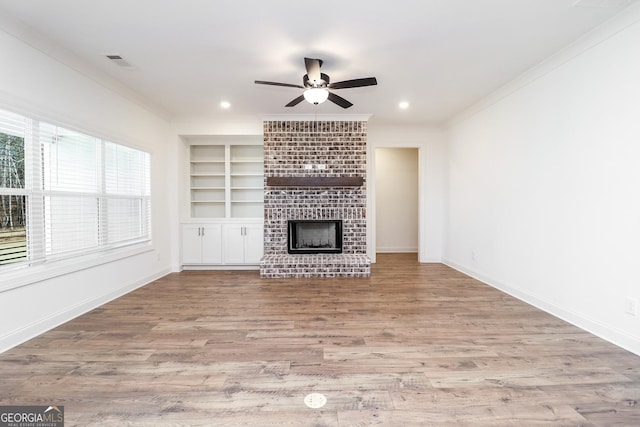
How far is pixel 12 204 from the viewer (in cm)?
237

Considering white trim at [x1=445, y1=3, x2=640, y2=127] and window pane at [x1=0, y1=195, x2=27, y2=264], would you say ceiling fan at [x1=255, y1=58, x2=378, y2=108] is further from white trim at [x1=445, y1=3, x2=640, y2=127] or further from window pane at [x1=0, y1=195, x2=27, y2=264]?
window pane at [x1=0, y1=195, x2=27, y2=264]

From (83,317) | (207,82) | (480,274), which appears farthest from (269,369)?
(480,274)

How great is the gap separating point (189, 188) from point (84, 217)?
88.4 inches

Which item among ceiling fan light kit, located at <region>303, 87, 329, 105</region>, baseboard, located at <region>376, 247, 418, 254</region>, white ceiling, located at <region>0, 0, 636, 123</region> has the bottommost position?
baseboard, located at <region>376, 247, 418, 254</region>

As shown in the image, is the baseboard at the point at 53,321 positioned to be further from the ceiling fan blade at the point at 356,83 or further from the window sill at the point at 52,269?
the ceiling fan blade at the point at 356,83

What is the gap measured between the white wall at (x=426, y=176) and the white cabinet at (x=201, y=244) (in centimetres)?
286

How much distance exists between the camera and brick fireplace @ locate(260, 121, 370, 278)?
4.93 meters

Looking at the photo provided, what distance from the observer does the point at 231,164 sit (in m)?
5.52

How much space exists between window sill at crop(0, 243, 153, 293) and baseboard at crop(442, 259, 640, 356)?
490cm

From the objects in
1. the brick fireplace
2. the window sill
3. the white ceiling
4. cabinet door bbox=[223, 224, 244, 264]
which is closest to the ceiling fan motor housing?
the white ceiling

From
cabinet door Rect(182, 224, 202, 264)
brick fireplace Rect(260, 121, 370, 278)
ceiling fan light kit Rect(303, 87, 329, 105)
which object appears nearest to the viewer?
ceiling fan light kit Rect(303, 87, 329, 105)

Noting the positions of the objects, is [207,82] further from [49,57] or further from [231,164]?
[231,164]

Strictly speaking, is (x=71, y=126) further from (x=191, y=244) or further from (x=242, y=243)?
(x=242, y=243)

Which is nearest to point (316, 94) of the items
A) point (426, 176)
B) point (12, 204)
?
point (12, 204)
